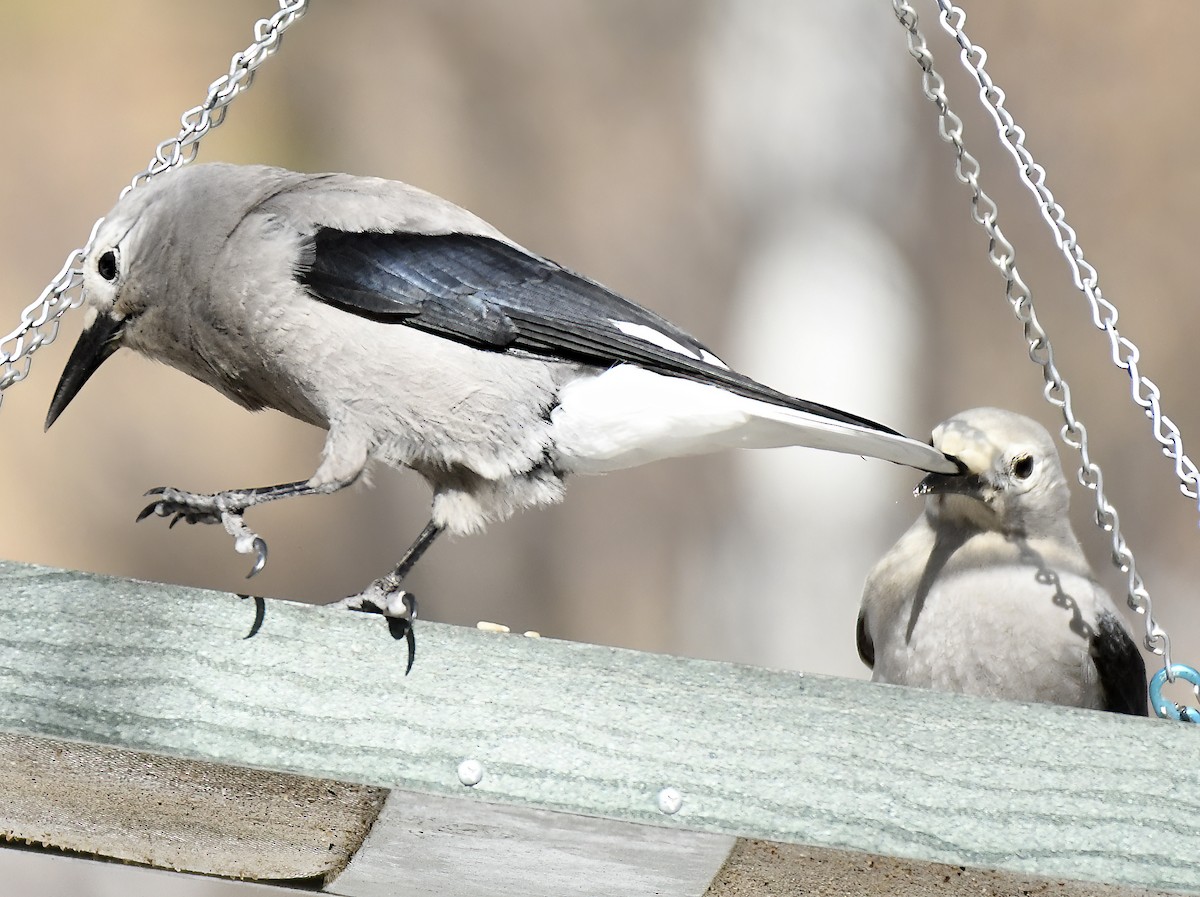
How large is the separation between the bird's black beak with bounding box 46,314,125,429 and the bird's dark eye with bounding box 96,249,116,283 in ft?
0.19

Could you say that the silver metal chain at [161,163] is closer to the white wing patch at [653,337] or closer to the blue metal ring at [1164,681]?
the white wing patch at [653,337]

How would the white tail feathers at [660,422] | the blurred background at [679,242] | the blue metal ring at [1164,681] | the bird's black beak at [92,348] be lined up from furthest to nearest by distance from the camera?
the blurred background at [679,242]
the bird's black beak at [92,348]
the white tail feathers at [660,422]
the blue metal ring at [1164,681]

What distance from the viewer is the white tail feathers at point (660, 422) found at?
6.76ft

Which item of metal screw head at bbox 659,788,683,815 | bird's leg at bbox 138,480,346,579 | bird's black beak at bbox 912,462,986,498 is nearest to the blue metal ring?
bird's black beak at bbox 912,462,986,498

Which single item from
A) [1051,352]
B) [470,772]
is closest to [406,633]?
[470,772]

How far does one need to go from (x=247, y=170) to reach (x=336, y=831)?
106cm

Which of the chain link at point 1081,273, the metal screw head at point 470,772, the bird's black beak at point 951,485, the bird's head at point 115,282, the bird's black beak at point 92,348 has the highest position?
the chain link at point 1081,273

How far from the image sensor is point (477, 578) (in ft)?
17.3

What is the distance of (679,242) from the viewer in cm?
515

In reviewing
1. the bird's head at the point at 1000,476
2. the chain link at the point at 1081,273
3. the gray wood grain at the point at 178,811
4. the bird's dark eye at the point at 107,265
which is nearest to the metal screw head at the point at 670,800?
the gray wood grain at the point at 178,811

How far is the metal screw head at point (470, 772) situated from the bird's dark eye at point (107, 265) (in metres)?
1.12

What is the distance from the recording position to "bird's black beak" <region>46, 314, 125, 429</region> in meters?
2.24

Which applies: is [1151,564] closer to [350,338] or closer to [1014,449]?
[1014,449]

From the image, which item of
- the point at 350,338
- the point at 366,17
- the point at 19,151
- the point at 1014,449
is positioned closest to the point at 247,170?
the point at 350,338
